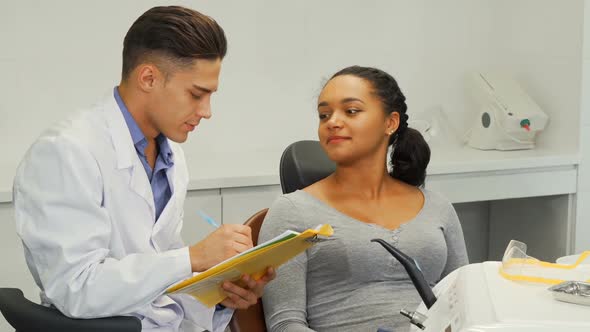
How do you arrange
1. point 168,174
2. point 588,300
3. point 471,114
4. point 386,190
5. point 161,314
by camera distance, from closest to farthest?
point 588,300 → point 161,314 → point 168,174 → point 386,190 → point 471,114

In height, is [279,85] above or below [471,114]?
above

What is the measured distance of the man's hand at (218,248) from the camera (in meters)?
1.47

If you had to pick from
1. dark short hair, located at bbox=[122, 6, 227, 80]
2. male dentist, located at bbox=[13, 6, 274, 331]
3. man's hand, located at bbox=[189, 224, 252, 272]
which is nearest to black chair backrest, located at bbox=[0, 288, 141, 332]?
male dentist, located at bbox=[13, 6, 274, 331]

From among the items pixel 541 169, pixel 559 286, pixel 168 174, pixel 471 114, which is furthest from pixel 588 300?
pixel 471 114

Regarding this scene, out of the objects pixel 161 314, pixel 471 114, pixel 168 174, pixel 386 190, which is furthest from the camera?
pixel 471 114

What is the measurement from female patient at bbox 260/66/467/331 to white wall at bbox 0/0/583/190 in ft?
2.11

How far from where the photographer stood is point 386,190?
2.04 metres

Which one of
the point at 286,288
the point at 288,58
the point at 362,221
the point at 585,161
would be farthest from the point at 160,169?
the point at 585,161

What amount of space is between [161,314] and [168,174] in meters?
0.32

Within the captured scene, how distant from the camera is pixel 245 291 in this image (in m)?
1.61

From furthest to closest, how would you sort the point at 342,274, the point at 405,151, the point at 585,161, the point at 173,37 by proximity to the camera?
the point at 585,161 < the point at 405,151 < the point at 342,274 < the point at 173,37

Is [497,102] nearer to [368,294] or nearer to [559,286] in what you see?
[368,294]

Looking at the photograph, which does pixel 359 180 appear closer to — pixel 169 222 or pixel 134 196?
pixel 169 222

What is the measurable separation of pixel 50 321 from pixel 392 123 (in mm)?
1019
